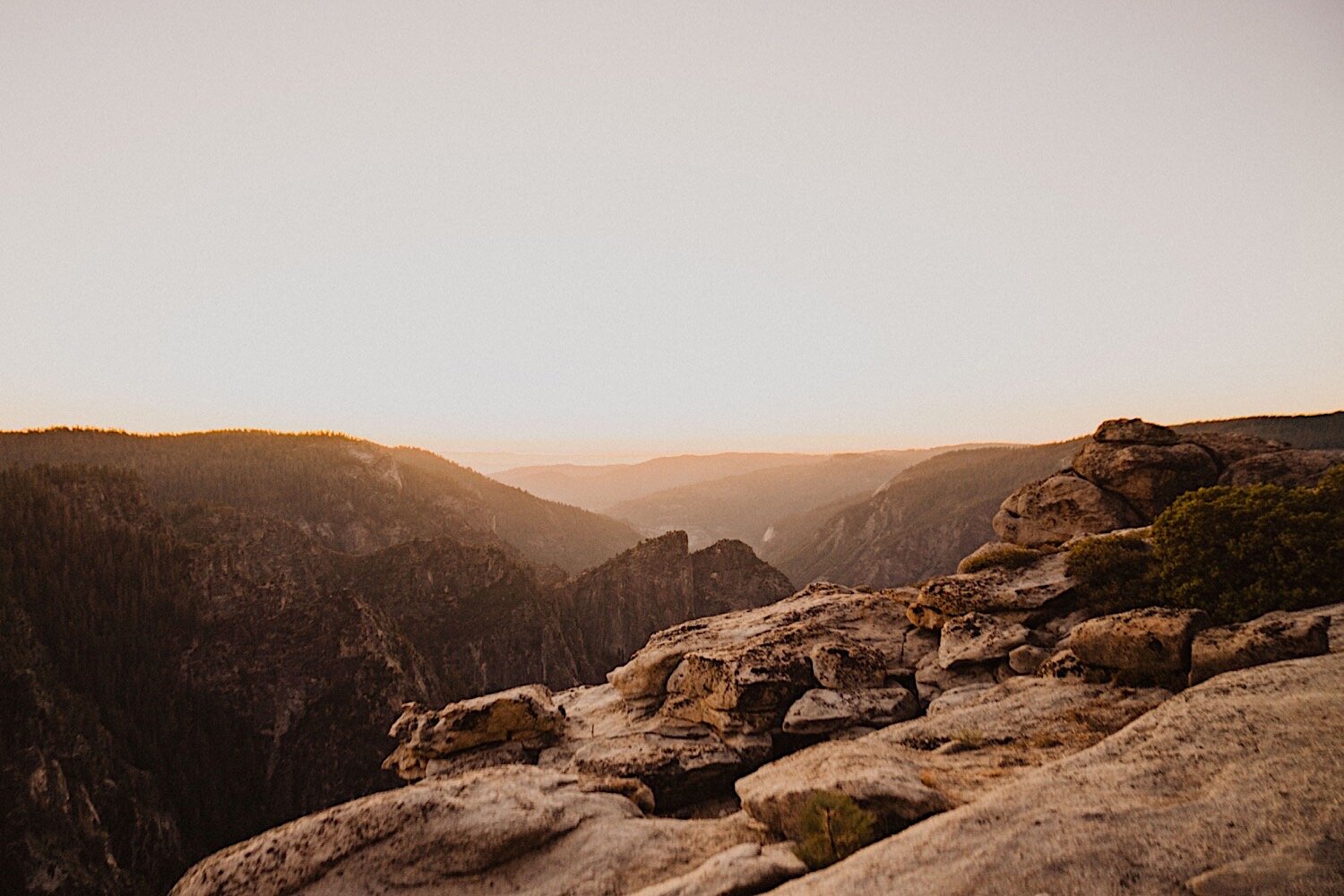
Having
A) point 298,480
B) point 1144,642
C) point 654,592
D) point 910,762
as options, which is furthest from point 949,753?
point 298,480

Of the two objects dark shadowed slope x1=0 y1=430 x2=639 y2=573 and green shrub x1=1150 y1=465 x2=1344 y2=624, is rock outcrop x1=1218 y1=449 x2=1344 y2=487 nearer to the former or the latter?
green shrub x1=1150 y1=465 x2=1344 y2=624

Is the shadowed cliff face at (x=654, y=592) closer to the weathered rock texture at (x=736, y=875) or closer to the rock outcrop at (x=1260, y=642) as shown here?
the rock outcrop at (x=1260, y=642)

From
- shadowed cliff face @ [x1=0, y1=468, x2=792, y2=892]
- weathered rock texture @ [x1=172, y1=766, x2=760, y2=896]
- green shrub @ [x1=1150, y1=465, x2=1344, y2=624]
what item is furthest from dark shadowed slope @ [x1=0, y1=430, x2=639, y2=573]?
green shrub @ [x1=1150, y1=465, x2=1344, y2=624]

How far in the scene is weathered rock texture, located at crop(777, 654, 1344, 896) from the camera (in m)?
5.69

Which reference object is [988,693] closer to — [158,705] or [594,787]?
[594,787]

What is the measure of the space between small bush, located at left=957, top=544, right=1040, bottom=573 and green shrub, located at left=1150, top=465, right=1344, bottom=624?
14.9 ft

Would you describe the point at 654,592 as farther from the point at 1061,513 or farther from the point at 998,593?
the point at 998,593

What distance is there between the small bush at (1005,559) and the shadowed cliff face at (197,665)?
53.7 metres

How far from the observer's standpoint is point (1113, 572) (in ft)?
55.1

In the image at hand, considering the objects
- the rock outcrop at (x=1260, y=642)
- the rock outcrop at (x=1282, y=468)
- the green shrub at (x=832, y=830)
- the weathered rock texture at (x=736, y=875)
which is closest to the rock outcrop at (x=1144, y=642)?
the rock outcrop at (x=1260, y=642)

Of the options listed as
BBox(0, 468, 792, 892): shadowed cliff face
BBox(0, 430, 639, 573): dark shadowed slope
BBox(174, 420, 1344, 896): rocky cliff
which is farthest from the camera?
BBox(0, 430, 639, 573): dark shadowed slope

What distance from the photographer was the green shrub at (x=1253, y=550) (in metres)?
12.5

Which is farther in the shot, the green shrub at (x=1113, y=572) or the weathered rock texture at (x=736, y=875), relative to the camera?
the green shrub at (x=1113, y=572)

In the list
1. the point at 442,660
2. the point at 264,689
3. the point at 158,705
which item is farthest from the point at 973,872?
the point at 442,660
